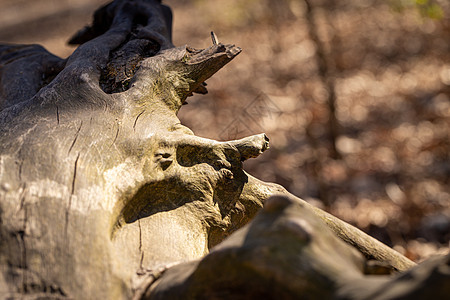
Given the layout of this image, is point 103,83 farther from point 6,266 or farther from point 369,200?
point 369,200

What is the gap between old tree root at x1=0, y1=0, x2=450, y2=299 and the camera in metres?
0.97

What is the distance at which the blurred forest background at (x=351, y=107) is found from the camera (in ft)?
12.3

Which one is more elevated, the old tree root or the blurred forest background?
the old tree root

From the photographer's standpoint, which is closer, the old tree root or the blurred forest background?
the old tree root

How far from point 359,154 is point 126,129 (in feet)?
11.7

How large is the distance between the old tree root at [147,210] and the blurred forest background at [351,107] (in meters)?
1.12

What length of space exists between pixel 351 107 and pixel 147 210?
4.33 meters

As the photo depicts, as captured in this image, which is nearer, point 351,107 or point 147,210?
point 147,210

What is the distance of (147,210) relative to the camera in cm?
A: 141

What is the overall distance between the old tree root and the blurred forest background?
112 centimetres

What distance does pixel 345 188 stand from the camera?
4172 millimetres

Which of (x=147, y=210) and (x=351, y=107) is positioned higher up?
(x=147, y=210)

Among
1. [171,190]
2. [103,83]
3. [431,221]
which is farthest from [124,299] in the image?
[431,221]

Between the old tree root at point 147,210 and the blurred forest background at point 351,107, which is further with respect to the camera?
the blurred forest background at point 351,107
